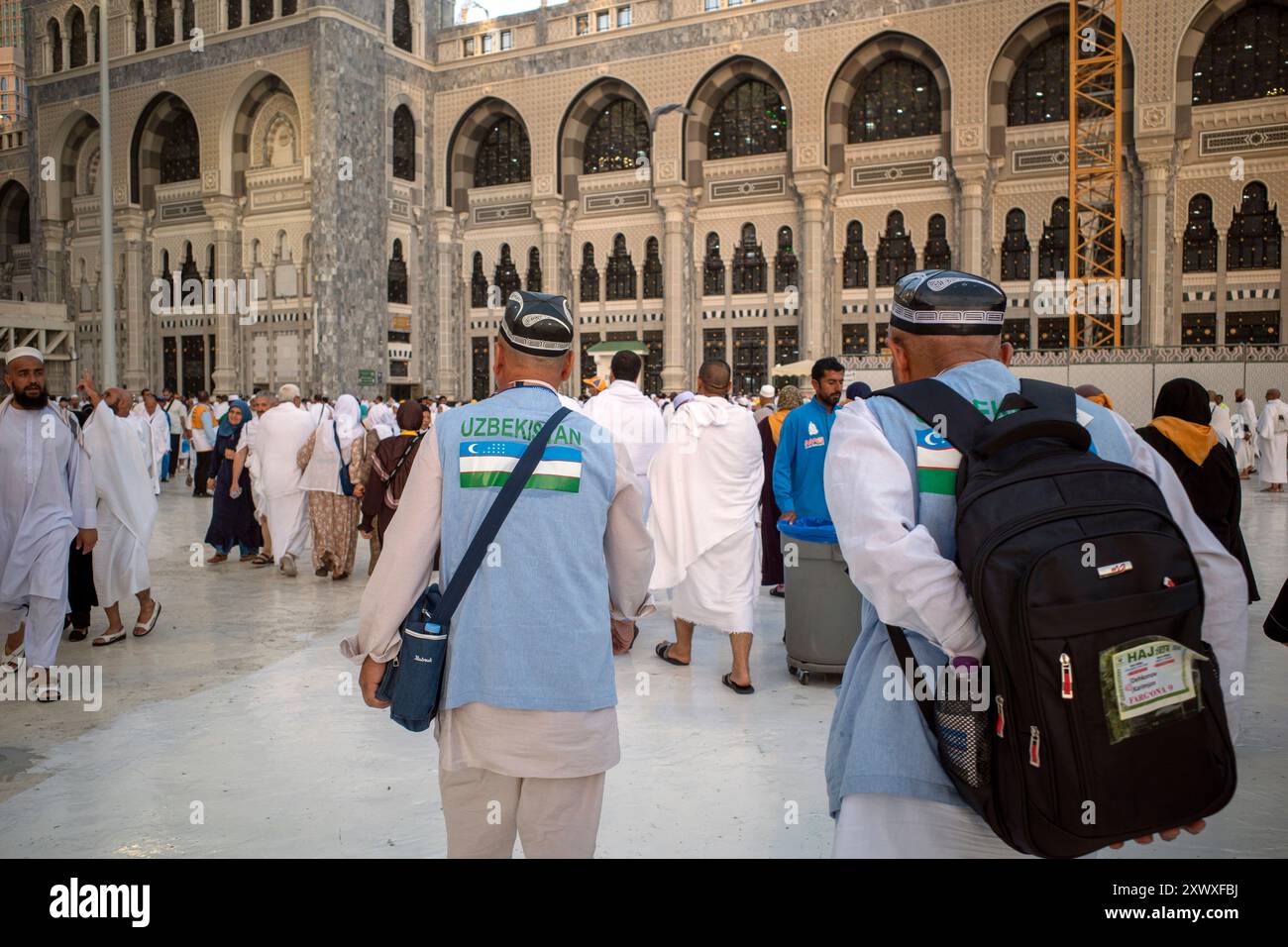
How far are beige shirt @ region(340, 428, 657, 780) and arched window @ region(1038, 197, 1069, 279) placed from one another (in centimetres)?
2334

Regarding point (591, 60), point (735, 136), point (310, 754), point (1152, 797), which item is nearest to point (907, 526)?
point (1152, 797)

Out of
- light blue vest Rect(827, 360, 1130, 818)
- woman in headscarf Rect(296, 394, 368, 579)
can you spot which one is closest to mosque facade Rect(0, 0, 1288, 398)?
woman in headscarf Rect(296, 394, 368, 579)

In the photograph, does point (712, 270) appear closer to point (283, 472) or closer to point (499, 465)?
point (283, 472)

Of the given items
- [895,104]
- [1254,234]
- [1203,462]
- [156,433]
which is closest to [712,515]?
[1203,462]

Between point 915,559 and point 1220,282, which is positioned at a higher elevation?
point 1220,282

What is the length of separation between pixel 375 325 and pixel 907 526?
93.7ft

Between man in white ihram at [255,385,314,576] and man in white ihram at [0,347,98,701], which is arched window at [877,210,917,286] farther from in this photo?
man in white ihram at [0,347,98,701]

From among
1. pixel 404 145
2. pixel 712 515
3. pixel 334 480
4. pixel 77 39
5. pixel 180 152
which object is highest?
pixel 77 39

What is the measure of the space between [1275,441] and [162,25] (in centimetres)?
3261

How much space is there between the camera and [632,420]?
6.25 metres

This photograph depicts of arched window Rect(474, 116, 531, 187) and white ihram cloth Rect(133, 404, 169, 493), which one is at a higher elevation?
arched window Rect(474, 116, 531, 187)

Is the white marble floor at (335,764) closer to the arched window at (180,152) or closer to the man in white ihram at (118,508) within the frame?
the man in white ihram at (118,508)

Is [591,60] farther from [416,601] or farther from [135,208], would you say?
[416,601]

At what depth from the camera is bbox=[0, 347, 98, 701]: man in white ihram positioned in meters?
4.91
